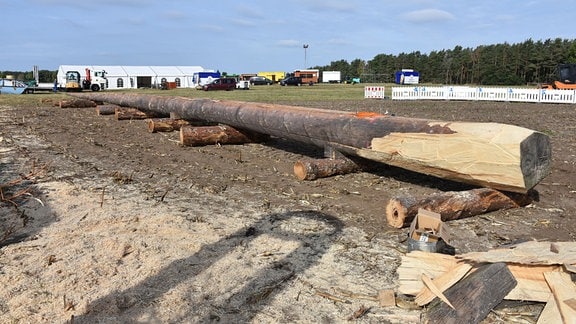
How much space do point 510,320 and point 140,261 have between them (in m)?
2.55

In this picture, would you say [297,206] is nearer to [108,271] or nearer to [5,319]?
[108,271]

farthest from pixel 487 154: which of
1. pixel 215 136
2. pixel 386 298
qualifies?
pixel 215 136

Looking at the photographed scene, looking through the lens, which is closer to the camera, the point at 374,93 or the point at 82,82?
the point at 374,93

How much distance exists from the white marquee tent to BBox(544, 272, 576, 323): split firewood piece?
193 ft

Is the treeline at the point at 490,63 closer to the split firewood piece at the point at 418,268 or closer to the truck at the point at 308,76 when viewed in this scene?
the truck at the point at 308,76

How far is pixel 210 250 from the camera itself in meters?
3.58

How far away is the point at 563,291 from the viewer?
8.43 ft

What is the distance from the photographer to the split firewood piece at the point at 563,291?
240 cm

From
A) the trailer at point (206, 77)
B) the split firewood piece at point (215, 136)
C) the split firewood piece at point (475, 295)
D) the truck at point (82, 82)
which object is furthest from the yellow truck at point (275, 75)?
the split firewood piece at point (475, 295)

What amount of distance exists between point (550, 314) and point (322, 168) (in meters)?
3.83

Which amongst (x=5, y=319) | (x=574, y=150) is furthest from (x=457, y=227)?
(x=574, y=150)

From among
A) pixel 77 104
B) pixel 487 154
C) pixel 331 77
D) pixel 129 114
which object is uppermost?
pixel 331 77

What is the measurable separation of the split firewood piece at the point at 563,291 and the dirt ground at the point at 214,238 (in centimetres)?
26

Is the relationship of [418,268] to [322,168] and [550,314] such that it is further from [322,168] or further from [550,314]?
[322,168]
